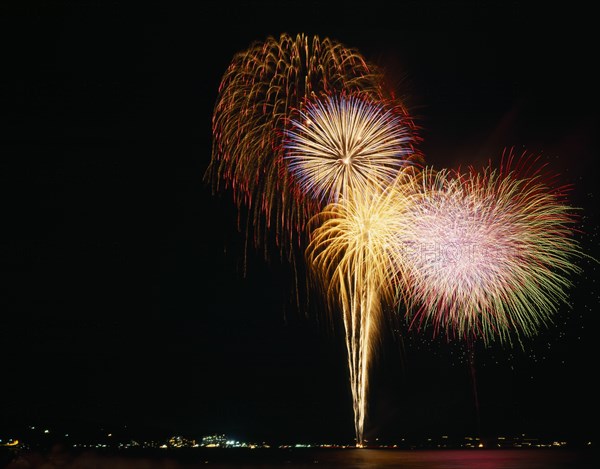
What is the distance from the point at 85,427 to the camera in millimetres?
121312

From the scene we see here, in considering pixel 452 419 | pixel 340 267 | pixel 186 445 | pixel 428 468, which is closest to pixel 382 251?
pixel 340 267

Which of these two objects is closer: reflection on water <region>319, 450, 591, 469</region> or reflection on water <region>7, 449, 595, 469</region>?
reflection on water <region>7, 449, 595, 469</region>

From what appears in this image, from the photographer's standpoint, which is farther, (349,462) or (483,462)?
(349,462)

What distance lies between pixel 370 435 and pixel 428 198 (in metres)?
104

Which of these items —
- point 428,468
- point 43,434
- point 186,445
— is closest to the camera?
point 428,468

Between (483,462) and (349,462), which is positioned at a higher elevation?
(349,462)

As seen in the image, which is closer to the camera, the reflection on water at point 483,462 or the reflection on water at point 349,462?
the reflection on water at point 349,462

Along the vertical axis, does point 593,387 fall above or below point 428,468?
above

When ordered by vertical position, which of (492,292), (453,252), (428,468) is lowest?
(428,468)

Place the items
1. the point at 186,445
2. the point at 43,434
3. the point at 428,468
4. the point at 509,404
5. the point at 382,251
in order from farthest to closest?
1. the point at 186,445
2. the point at 43,434
3. the point at 509,404
4. the point at 428,468
5. the point at 382,251

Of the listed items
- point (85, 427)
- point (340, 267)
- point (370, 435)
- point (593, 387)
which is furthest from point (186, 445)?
point (340, 267)

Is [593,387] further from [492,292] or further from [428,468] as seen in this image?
[492,292]

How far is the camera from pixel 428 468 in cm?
4656

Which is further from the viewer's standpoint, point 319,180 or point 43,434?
point 43,434
